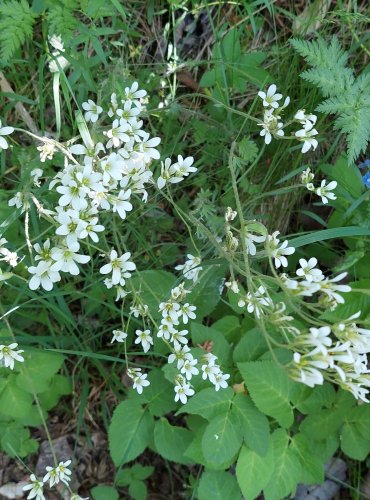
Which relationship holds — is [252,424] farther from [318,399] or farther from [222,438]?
[318,399]

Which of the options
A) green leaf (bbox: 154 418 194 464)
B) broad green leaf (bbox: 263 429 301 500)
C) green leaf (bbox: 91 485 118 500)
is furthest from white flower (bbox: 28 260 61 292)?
green leaf (bbox: 91 485 118 500)

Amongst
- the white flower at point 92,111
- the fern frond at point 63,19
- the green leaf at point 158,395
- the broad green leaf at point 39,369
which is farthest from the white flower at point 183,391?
the fern frond at point 63,19

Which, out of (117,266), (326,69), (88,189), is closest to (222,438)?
(117,266)

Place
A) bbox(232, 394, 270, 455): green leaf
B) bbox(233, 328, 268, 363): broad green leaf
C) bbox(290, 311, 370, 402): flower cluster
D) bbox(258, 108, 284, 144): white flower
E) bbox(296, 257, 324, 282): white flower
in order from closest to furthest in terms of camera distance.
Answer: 1. bbox(290, 311, 370, 402): flower cluster
2. bbox(296, 257, 324, 282): white flower
3. bbox(258, 108, 284, 144): white flower
4. bbox(232, 394, 270, 455): green leaf
5. bbox(233, 328, 268, 363): broad green leaf

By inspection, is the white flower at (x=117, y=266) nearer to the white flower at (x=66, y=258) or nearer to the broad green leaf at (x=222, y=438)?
the white flower at (x=66, y=258)

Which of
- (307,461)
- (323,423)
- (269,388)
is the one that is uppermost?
(269,388)

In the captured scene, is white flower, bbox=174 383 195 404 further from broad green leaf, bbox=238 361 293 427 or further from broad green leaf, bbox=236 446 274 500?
broad green leaf, bbox=236 446 274 500
